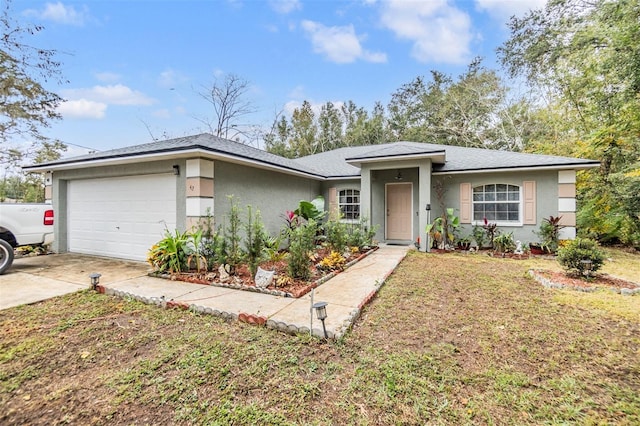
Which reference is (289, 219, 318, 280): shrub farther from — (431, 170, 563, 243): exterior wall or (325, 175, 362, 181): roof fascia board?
(431, 170, 563, 243): exterior wall

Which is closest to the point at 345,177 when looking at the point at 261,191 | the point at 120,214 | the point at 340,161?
the point at 340,161

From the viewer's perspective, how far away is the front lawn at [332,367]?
2.19 m

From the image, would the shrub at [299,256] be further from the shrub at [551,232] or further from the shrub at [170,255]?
the shrub at [551,232]

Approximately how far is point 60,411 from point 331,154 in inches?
573

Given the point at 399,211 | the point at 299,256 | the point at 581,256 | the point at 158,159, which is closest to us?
the point at 299,256

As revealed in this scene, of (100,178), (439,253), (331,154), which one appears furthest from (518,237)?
(100,178)

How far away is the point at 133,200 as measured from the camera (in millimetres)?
7562

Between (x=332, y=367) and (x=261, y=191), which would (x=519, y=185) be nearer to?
(x=261, y=191)

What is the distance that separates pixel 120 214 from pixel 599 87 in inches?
684

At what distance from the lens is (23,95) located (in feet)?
45.2

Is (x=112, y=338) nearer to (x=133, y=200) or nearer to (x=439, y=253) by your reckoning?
(x=133, y=200)

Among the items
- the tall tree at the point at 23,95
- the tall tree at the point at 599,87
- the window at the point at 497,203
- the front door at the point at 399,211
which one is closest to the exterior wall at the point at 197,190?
the front door at the point at 399,211

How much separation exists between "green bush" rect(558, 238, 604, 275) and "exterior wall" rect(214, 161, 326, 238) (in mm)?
7446

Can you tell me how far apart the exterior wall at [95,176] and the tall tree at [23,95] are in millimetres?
7037
